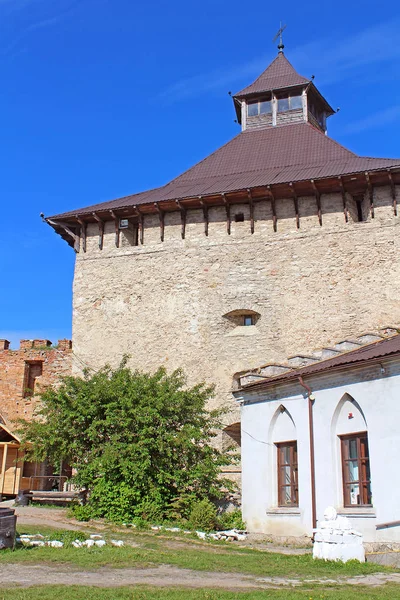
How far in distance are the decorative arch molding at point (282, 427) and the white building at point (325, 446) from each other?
2cm

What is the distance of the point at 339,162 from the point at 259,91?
6122mm

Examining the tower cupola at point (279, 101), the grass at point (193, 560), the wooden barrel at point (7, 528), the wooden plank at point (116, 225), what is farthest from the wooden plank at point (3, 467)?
the tower cupola at point (279, 101)

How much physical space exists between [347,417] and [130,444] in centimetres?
457

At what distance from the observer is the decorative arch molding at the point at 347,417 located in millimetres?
10508

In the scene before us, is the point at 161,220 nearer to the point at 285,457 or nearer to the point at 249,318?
the point at 249,318

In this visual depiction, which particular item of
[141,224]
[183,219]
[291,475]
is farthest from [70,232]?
[291,475]

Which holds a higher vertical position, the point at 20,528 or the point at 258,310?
the point at 258,310

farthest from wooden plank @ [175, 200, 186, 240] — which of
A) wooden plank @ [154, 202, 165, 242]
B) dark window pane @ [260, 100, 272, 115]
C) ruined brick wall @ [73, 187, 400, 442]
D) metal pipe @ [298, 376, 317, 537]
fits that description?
metal pipe @ [298, 376, 317, 537]

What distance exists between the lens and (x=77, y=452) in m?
13.6

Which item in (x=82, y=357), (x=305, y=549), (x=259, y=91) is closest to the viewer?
(x=305, y=549)

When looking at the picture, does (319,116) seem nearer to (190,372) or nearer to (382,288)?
(382,288)

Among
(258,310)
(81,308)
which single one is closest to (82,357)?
(81,308)

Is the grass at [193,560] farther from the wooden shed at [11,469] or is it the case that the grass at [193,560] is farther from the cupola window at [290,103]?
the cupola window at [290,103]

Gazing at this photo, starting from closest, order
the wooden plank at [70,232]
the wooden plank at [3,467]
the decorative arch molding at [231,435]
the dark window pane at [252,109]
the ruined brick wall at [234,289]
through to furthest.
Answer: the decorative arch molding at [231,435]
the ruined brick wall at [234,289]
the wooden plank at [3,467]
the wooden plank at [70,232]
the dark window pane at [252,109]
